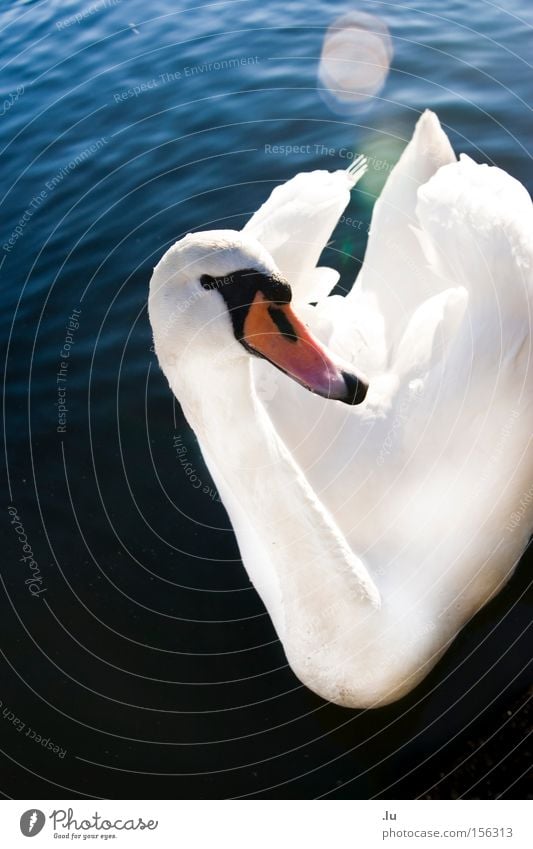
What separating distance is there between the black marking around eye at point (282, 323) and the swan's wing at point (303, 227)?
4.81ft

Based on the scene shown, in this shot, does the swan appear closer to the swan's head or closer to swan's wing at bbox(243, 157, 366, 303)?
the swan's head

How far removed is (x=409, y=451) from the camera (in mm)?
4203

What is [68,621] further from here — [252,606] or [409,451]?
[409,451]

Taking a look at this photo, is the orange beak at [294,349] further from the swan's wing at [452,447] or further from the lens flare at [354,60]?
the lens flare at [354,60]

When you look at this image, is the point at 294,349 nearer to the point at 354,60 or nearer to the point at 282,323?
the point at 282,323

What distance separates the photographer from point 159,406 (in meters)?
6.17

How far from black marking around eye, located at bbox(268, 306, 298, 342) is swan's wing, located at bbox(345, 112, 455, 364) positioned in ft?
5.46

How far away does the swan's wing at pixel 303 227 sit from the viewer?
15.8 ft

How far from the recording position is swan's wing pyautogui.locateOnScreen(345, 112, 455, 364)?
199 inches

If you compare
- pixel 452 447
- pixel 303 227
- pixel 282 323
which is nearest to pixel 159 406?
pixel 303 227

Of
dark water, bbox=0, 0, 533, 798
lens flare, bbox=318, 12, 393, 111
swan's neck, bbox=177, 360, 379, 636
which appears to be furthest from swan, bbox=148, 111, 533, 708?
lens flare, bbox=318, 12, 393, 111

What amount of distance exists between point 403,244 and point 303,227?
748mm

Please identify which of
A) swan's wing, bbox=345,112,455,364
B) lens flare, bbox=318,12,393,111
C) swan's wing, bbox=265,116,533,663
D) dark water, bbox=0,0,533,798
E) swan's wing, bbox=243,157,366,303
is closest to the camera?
swan's wing, bbox=265,116,533,663

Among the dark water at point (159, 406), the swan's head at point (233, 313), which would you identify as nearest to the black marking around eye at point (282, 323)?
the swan's head at point (233, 313)
